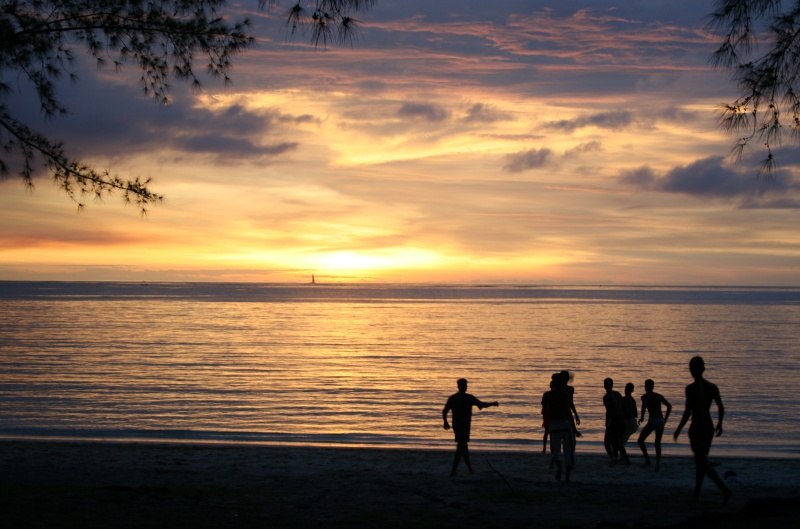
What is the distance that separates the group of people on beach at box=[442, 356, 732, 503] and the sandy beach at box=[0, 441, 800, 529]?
1.34 feet

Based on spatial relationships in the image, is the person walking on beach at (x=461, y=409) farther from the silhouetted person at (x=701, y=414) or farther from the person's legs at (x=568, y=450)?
the silhouetted person at (x=701, y=414)

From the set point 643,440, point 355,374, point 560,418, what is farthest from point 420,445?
point 355,374

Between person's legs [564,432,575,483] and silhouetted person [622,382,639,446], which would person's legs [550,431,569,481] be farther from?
silhouetted person [622,382,639,446]

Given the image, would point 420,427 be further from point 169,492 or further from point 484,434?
point 169,492

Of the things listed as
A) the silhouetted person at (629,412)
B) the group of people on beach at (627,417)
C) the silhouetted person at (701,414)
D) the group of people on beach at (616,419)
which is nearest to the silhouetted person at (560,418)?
the group of people on beach at (616,419)

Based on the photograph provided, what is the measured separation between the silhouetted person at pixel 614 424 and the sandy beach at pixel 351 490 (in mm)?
313

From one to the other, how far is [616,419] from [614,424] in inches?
6.4

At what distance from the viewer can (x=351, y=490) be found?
40.5 feet

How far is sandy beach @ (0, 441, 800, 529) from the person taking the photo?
9867 millimetres

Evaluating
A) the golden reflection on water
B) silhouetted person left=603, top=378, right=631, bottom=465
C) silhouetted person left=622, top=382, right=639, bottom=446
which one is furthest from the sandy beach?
the golden reflection on water

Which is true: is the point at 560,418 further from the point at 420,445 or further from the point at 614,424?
the point at 420,445

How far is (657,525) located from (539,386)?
763 inches

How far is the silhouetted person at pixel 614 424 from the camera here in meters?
13.9

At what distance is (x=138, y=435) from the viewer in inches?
762
